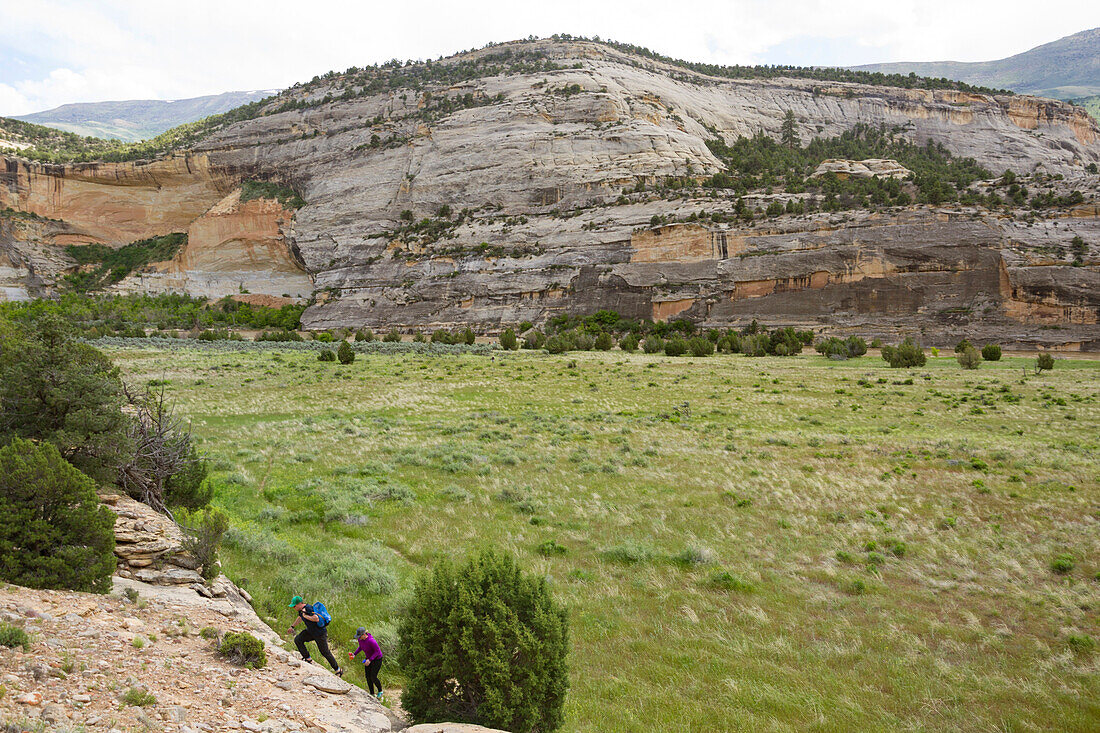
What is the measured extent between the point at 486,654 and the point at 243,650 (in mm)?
2213

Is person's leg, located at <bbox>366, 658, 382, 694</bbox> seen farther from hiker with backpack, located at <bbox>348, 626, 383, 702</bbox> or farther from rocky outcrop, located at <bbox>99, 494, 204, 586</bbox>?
rocky outcrop, located at <bbox>99, 494, 204, 586</bbox>

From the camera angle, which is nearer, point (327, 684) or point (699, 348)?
point (327, 684)

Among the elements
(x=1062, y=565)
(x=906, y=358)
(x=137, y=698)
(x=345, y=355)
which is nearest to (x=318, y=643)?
(x=137, y=698)

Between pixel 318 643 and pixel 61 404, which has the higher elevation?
pixel 61 404

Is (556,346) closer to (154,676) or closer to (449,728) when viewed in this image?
(449,728)

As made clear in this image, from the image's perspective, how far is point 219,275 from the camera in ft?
280

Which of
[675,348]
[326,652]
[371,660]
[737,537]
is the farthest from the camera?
[675,348]

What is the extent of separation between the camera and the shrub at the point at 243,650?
4.90 m

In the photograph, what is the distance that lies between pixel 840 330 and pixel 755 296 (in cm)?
856

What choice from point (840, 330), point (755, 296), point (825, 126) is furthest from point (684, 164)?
point (825, 126)

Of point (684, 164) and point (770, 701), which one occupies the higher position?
point (684, 164)

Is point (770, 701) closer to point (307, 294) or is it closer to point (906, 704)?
point (906, 704)

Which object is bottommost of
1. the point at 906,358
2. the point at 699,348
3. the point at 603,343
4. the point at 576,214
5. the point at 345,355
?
the point at 906,358

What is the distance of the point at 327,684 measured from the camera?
502 centimetres
